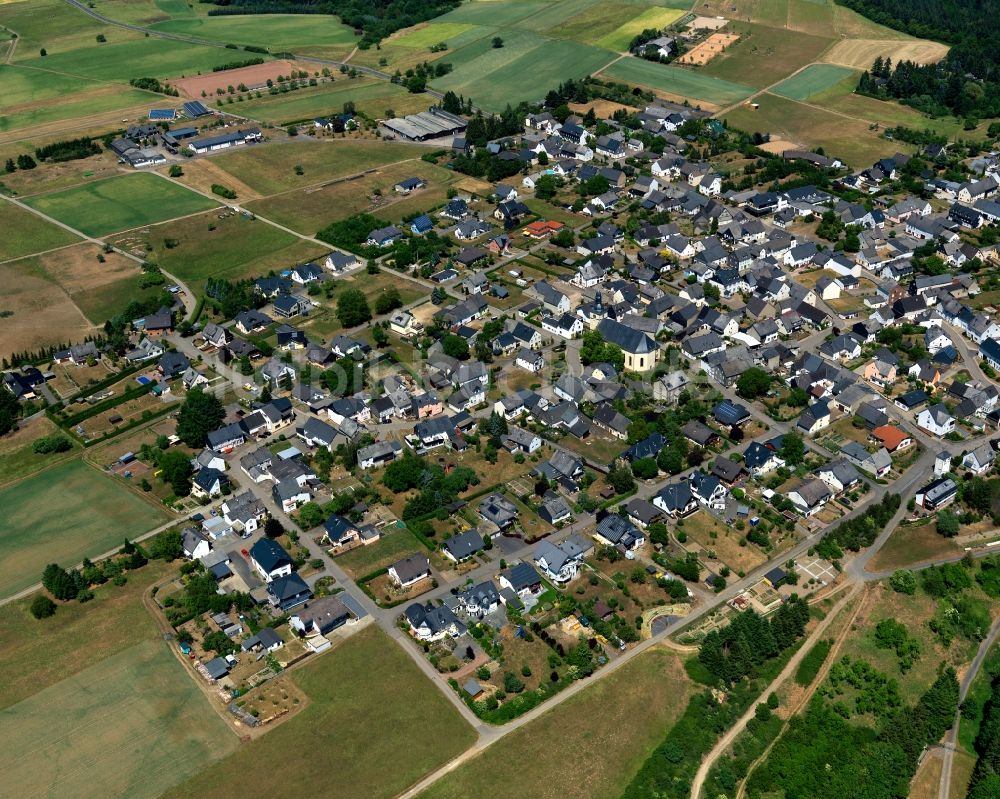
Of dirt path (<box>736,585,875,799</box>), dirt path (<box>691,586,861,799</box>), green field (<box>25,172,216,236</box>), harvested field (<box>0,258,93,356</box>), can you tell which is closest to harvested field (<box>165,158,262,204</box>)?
green field (<box>25,172,216,236</box>)

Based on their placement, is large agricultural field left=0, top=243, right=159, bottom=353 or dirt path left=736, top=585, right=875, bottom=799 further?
large agricultural field left=0, top=243, right=159, bottom=353

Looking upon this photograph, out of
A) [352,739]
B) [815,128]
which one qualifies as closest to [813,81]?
[815,128]

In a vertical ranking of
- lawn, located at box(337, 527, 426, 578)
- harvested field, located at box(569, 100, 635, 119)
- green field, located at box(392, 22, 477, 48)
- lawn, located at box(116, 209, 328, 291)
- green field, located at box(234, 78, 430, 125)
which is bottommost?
lawn, located at box(337, 527, 426, 578)

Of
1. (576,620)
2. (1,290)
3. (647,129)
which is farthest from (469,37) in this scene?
(576,620)

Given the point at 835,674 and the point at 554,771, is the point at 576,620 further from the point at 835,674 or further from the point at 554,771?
the point at 835,674

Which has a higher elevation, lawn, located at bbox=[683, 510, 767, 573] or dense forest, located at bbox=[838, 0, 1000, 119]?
dense forest, located at bbox=[838, 0, 1000, 119]

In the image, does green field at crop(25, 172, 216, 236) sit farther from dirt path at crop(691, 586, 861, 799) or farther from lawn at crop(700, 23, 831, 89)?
dirt path at crop(691, 586, 861, 799)

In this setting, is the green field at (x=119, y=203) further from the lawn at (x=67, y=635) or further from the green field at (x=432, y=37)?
the green field at (x=432, y=37)
